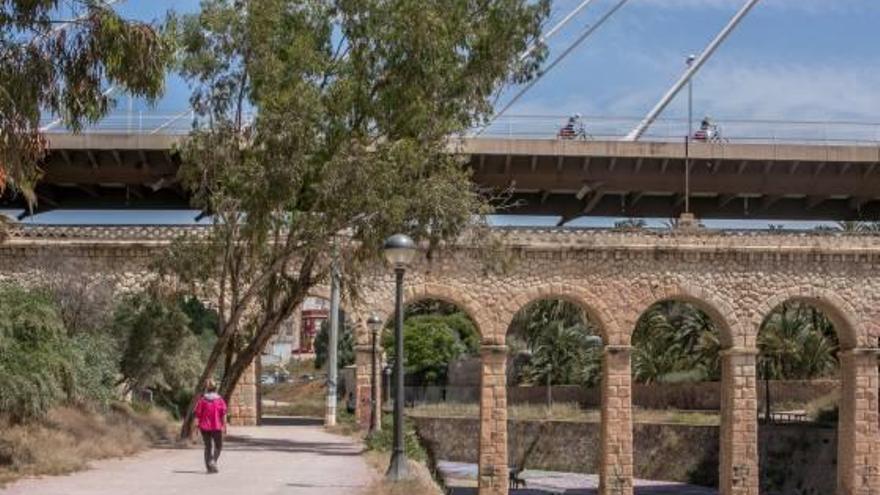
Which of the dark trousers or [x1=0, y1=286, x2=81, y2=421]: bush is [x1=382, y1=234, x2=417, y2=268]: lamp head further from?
[x1=0, y1=286, x2=81, y2=421]: bush

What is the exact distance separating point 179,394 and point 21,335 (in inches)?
814

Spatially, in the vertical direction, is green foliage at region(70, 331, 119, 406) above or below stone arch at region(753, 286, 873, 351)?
below

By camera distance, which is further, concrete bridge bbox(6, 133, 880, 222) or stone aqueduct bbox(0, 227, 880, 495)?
concrete bridge bbox(6, 133, 880, 222)

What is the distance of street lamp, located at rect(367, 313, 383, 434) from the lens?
88.1 feet

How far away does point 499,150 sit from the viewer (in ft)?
117

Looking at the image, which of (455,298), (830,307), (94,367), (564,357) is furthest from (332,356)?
(564,357)

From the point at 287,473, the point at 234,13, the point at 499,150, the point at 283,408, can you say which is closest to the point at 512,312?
the point at 499,150

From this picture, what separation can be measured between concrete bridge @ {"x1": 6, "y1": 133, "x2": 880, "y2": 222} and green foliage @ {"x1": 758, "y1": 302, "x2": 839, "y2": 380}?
25.3ft

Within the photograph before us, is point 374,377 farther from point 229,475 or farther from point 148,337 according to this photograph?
point 229,475

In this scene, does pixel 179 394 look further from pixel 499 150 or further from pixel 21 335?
pixel 21 335

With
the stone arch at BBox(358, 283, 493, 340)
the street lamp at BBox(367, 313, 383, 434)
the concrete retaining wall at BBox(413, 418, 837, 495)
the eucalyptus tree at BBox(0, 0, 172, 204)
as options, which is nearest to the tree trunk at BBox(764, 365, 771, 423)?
the concrete retaining wall at BBox(413, 418, 837, 495)

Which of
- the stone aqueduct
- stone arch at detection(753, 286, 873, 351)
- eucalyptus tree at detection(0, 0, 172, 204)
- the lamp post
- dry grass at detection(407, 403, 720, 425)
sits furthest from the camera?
dry grass at detection(407, 403, 720, 425)

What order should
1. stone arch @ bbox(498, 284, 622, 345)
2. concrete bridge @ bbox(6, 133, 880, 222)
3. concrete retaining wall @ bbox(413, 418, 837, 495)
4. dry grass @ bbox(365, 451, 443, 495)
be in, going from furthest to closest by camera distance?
concrete retaining wall @ bbox(413, 418, 837, 495) → concrete bridge @ bbox(6, 133, 880, 222) → stone arch @ bbox(498, 284, 622, 345) → dry grass @ bbox(365, 451, 443, 495)

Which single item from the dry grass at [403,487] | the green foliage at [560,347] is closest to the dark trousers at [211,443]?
the dry grass at [403,487]
